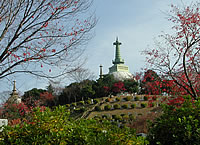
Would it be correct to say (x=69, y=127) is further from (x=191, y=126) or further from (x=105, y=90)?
(x=105, y=90)

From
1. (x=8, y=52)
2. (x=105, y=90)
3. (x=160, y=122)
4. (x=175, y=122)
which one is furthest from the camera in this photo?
(x=105, y=90)

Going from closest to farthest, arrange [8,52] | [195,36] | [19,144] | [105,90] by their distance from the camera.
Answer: [19,144], [8,52], [195,36], [105,90]

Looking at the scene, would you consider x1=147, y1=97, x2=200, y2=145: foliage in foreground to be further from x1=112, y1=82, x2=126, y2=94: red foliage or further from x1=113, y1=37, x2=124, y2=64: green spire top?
x1=113, y1=37, x2=124, y2=64: green spire top

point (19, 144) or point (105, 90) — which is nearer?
point (19, 144)

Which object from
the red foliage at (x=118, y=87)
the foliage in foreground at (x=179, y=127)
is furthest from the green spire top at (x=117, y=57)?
the foliage in foreground at (x=179, y=127)

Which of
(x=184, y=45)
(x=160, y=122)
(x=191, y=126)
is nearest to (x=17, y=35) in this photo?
(x=160, y=122)

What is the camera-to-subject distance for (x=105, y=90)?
3098 centimetres

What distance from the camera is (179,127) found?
2588 millimetres

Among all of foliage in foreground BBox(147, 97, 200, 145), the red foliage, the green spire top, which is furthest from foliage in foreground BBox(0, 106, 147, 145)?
the green spire top

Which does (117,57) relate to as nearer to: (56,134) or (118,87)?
(118,87)

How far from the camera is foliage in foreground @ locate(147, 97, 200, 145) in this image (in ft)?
7.96

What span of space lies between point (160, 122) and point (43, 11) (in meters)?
3.46

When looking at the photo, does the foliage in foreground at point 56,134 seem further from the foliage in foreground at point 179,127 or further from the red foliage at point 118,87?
the red foliage at point 118,87

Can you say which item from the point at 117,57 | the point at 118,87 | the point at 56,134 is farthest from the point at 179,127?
the point at 117,57
